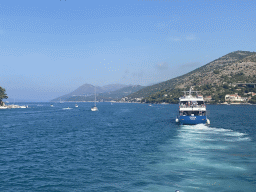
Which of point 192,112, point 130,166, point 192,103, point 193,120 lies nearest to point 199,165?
point 130,166

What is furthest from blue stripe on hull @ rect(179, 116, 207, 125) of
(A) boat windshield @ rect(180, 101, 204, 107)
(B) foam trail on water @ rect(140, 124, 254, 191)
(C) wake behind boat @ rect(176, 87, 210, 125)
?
(B) foam trail on water @ rect(140, 124, 254, 191)

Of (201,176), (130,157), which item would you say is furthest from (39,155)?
(201,176)

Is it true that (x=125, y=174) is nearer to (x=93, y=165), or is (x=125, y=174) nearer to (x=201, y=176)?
(x=93, y=165)

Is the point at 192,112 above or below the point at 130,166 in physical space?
above

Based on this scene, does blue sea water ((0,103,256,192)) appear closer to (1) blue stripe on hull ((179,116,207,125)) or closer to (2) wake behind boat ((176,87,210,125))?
(1) blue stripe on hull ((179,116,207,125))

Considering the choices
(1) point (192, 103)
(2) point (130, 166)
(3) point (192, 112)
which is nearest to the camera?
(2) point (130, 166)

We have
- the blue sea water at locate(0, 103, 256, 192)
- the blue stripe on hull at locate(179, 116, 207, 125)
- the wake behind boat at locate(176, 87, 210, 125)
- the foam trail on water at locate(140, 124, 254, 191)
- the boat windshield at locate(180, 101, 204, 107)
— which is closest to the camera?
the blue sea water at locate(0, 103, 256, 192)

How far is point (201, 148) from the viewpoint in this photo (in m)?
37.1

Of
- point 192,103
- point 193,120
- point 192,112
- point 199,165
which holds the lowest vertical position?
point 199,165

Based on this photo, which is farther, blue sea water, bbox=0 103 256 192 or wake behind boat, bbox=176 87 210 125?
wake behind boat, bbox=176 87 210 125

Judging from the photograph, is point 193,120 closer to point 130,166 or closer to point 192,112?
point 192,112

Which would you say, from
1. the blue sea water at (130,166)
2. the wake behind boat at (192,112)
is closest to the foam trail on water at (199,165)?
the blue sea water at (130,166)

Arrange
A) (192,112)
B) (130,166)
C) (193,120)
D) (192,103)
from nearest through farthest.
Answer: (130,166) < (193,120) < (192,112) < (192,103)

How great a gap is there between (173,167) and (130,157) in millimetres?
7096
